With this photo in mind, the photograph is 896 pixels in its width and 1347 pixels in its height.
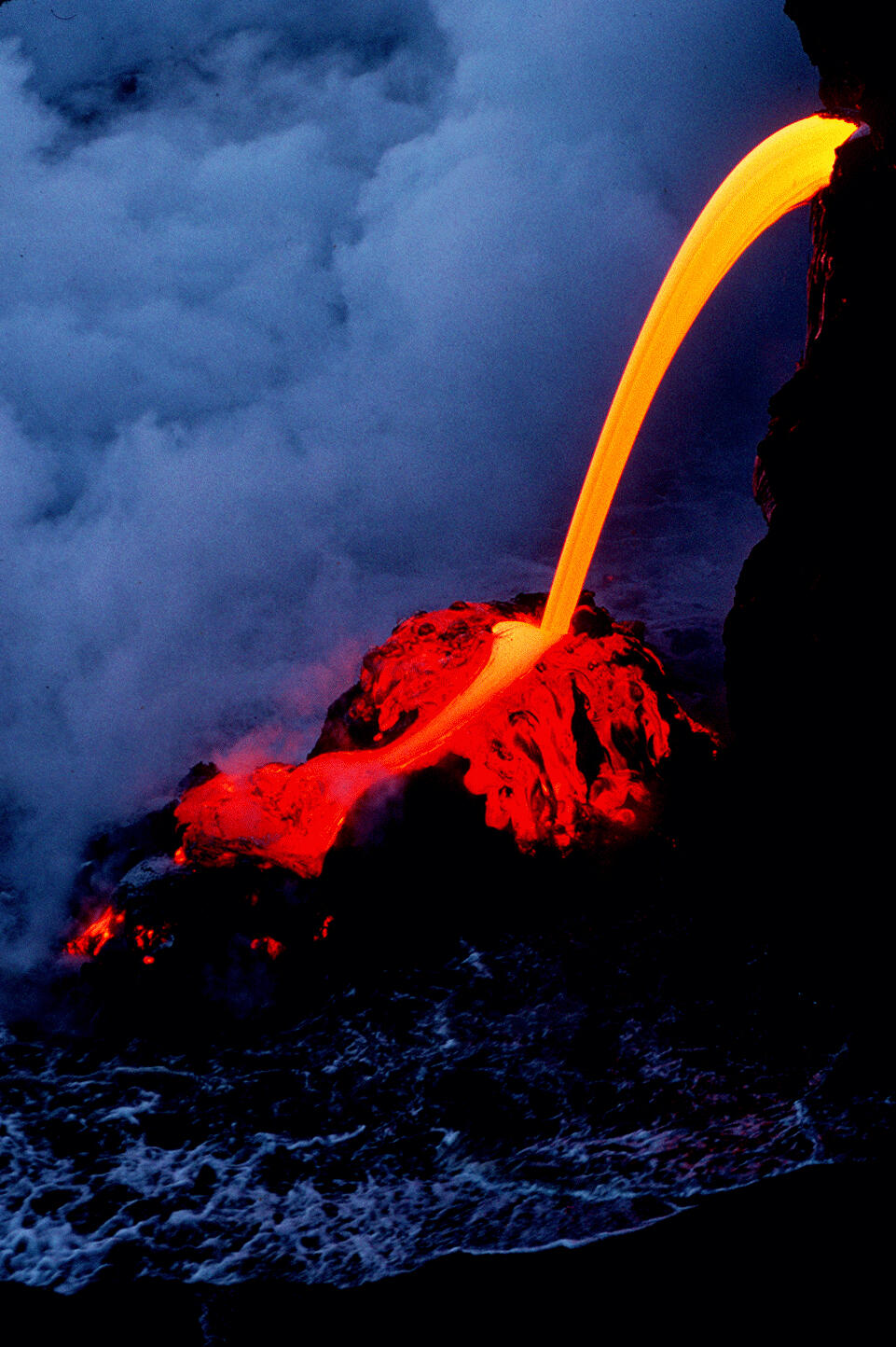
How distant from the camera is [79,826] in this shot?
5.96 m

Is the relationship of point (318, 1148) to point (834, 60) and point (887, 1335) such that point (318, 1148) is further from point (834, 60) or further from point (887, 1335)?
point (834, 60)

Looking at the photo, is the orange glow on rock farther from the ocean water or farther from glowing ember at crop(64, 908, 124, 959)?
glowing ember at crop(64, 908, 124, 959)

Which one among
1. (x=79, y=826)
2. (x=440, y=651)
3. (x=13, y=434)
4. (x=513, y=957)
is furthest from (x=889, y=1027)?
(x=13, y=434)

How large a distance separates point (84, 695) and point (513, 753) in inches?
189

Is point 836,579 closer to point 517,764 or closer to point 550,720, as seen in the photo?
point 550,720

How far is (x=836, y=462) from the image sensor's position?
147 inches

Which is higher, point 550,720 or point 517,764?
point 550,720

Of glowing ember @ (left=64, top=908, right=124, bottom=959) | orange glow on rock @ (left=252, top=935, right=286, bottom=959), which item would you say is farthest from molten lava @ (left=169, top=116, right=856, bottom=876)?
glowing ember @ (left=64, top=908, right=124, bottom=959)

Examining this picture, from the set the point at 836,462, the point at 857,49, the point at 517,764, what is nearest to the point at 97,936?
the point at 517,764

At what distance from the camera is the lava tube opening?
413 cm

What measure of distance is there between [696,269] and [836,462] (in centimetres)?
165

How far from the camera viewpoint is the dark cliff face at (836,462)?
346cm

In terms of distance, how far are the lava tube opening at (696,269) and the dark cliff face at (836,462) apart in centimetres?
34

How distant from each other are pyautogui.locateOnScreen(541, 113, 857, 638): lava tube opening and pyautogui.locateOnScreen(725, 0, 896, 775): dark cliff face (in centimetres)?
34
